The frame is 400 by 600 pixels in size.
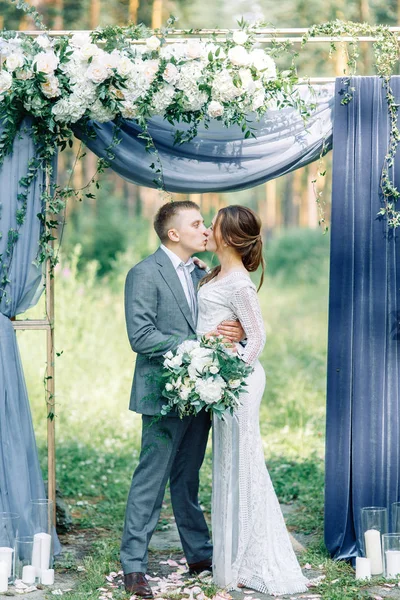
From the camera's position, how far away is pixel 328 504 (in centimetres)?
461

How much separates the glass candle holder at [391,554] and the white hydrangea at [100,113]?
2.61m

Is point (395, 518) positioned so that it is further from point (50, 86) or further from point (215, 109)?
point (50, 86)

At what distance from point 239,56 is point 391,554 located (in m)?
2.66

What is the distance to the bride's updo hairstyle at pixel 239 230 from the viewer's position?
13.4 ft

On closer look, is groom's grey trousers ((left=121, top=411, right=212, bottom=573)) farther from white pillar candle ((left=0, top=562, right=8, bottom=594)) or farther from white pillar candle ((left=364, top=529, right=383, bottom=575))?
white pillar candle ((left=364, top=529, right=383, bottom=575))

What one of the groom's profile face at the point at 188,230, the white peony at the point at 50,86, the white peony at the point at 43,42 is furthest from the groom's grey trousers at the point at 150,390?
the white peony at the point at 43,42

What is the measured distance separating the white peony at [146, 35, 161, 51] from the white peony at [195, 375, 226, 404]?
1.74 meters

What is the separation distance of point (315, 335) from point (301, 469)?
19.5 feet

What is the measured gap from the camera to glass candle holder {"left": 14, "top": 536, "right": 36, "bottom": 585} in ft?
14.1

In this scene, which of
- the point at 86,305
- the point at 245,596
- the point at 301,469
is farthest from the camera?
the point at 86,305

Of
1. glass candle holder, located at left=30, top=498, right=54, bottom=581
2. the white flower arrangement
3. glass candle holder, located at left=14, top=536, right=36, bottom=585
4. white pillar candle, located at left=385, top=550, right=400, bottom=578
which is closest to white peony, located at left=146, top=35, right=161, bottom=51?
the white flower arrangement

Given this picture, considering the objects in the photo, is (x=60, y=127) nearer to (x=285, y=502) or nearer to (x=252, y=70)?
(x=252, y=70)

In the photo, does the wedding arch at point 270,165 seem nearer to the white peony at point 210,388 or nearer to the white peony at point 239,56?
the white peony at point 239,56

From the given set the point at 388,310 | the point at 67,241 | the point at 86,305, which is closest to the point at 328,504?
the point at 388,310
